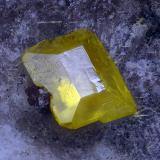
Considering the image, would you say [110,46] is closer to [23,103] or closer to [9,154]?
[23,103]

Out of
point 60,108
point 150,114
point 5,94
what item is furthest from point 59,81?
point 150,114

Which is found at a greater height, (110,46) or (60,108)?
(110,46)

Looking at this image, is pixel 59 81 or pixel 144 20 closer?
pixel 59 81
